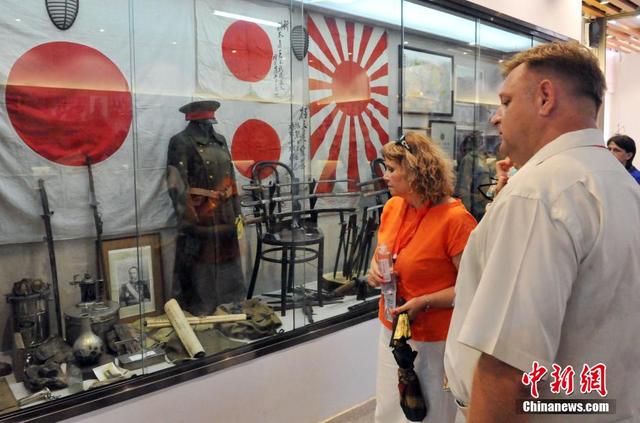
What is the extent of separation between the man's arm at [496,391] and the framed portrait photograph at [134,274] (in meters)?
2.02

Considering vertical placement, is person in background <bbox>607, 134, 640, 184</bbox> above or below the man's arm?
above

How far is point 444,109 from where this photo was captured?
407 cm

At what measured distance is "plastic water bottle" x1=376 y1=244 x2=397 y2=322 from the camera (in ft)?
6.19

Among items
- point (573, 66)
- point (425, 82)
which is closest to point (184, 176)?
point (425, 82)

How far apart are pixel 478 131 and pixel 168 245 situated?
9.66 ft

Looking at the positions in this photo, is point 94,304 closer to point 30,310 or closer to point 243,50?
point 30,310

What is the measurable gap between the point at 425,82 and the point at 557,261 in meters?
3.19

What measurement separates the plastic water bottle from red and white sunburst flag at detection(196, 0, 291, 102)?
1.46 metres

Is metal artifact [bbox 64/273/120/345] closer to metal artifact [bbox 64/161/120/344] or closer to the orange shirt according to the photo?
metal artifact [bbox 64/161/120/344]

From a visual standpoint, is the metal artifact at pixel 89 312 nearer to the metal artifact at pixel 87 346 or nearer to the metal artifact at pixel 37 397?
the metal artifact at pixel 87 346

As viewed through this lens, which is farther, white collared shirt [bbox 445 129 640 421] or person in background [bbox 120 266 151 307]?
person in background [bbox 120 266 151 307]

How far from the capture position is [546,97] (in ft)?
3.13

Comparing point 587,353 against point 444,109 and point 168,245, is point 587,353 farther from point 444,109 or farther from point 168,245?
point 444,109

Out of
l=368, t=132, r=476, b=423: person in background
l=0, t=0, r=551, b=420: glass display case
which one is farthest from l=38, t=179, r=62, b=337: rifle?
l=368, t=132, r=476, b=423: person in background
